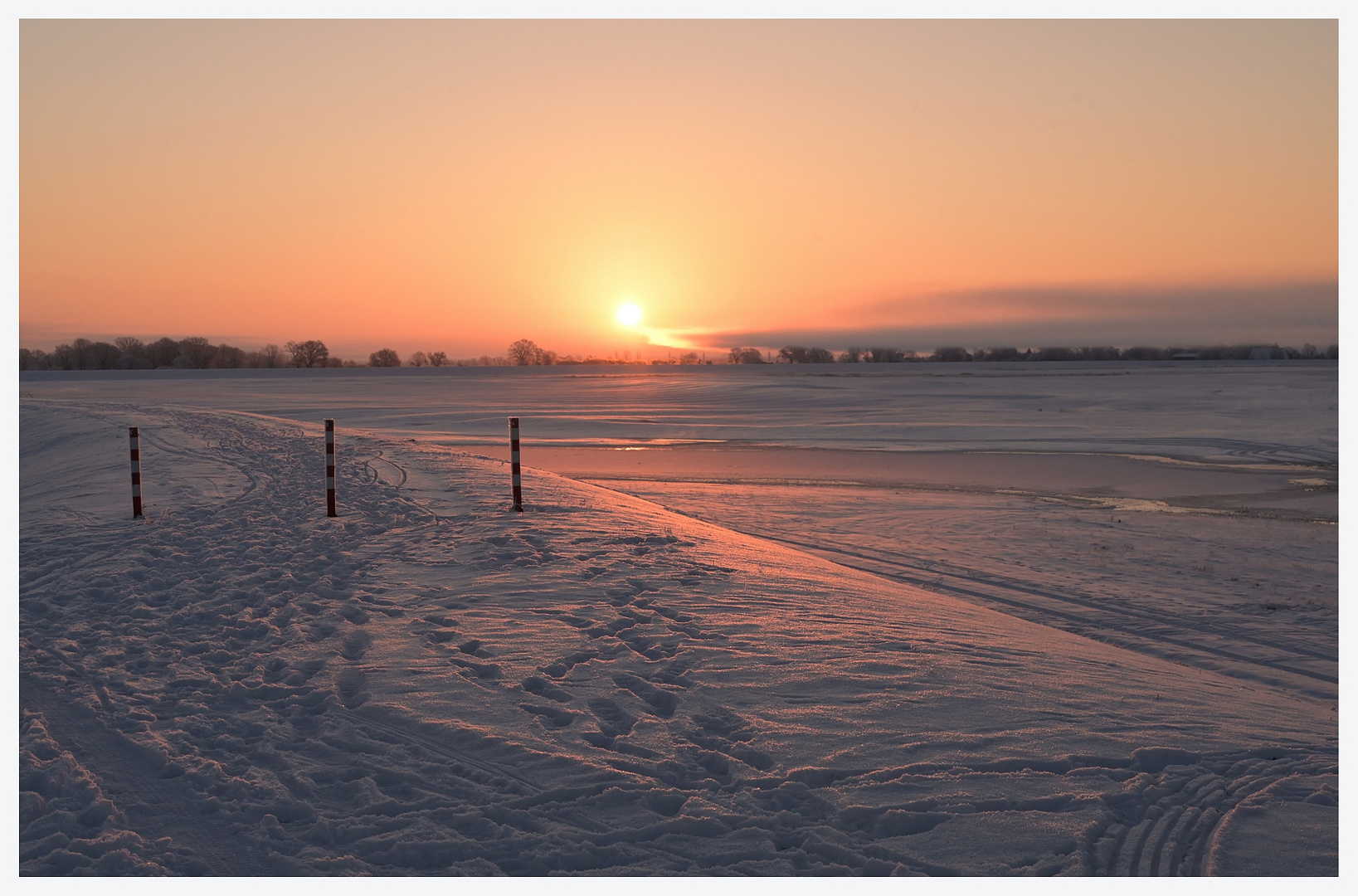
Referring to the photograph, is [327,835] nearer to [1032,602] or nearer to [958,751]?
[958,751]

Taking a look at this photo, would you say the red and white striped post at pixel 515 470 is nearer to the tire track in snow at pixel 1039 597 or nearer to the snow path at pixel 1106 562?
the snow path at pixel 1106 562

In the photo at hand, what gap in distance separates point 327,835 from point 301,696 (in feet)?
5.26

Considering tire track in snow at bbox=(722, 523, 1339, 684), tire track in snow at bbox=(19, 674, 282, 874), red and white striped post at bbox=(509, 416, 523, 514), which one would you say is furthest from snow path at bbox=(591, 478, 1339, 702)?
tire track in snow at bbox=(19, 674, 282, 874)

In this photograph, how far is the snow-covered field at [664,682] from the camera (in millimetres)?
3846

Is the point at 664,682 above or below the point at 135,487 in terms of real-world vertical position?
below

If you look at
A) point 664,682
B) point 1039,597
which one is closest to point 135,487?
point 664,682

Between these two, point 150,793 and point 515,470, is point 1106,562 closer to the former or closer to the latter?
point 515,470

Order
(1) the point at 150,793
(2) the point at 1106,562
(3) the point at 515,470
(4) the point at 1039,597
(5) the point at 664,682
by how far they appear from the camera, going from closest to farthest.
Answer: (1) the point at 150,793
(5) the point at 664,682
(4) the point at 1039,597
(2) the point at 1106,562
(3) the point at 515,470

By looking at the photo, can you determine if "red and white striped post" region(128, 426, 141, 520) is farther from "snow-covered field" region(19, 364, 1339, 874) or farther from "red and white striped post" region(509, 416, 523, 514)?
"red and white striped post" region(509, 416, 523, 514)

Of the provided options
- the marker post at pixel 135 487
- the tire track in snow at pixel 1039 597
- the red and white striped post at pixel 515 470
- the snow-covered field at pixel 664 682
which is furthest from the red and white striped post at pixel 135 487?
the tire track in snow at pixel 1039 597

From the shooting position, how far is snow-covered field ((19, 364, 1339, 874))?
3846 millimetres

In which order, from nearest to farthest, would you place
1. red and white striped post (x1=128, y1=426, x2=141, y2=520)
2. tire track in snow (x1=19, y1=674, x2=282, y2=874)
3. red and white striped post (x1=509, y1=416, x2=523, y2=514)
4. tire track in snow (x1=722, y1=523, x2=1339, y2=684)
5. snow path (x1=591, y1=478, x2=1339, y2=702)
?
tire track in snow (x1=19, y1=674, x2=282, y2=874) → tire track in snow (x1=722, y1=523, x2=1339, y2=684) → snow path (x1=591, y1=478, x2=1339, y2=702) → red and white striped post (x1=128, y1=426, x2=141, y2=520) → red and white striped post (x1=509, y1=416, x2=523, y2=514)

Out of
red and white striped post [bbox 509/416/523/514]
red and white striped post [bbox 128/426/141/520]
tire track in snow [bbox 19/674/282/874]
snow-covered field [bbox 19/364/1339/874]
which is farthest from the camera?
red and white striped post [bbox 509/416/523/514]

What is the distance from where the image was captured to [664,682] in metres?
5.47
